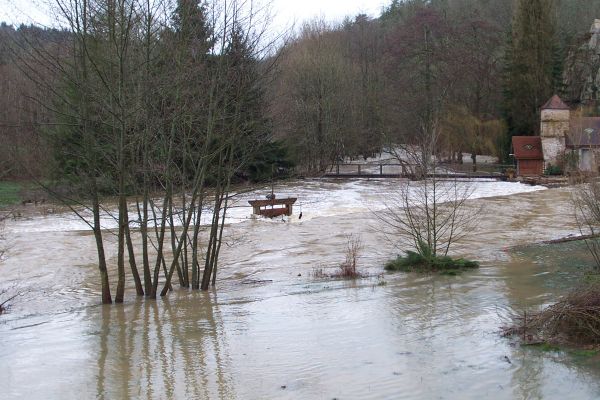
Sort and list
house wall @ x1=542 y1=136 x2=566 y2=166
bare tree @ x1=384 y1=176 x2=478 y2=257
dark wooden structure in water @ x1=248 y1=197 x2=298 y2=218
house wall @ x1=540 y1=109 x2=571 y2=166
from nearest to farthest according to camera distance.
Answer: bare tree @ x1=384 y1=176 x2=478 y2=257 → dark wooden structure in water @ x1=248 y1=197 x2=298 y2=218 → house wall @ x1=542 y1=136 x2=566 y2=166 → house wall @ x1=540 y1=109 x2=571 y2=166

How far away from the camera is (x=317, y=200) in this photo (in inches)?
1414

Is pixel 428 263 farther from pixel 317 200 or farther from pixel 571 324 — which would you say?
pixel 317 200

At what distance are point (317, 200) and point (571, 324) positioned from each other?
1094 inches

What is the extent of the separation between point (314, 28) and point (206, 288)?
63.8 m

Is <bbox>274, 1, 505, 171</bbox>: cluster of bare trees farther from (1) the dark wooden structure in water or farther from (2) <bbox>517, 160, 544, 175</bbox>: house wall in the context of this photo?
(1) the dark wooden structure in water

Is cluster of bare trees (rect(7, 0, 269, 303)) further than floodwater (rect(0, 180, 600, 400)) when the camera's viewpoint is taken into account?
Yes

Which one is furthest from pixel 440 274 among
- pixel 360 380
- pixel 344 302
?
pixel 360 380

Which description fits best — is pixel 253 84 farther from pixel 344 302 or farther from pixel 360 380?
pixel 360 380

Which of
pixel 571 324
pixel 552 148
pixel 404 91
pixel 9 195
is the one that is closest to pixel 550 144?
pixel 552 148

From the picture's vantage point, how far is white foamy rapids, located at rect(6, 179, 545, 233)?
27766 millimetres

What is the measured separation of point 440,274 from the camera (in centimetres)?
1480

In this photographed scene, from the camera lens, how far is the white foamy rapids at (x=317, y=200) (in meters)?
27.8

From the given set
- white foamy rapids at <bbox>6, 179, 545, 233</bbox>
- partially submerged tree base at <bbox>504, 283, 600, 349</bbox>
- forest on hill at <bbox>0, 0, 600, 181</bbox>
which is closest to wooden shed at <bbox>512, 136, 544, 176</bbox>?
white foamy rapids at <bbox>6, 179, 545, 233</bbox>

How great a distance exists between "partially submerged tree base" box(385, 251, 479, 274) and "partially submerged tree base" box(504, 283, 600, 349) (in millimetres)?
6146
